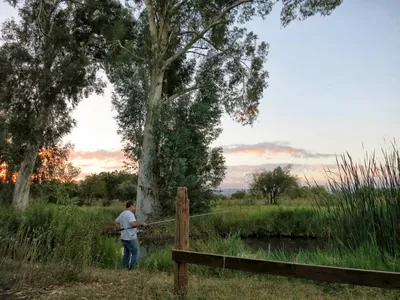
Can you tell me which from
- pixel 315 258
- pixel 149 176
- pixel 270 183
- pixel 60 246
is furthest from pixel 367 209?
pixel 270 183

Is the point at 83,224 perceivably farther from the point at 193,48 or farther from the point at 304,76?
the point at 193,48

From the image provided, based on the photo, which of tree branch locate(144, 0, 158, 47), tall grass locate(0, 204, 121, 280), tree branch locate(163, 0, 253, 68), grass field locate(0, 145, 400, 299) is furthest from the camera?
tree branch locate(144, 0, 158, 47)

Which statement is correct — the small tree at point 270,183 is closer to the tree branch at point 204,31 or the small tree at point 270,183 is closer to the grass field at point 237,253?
the tree branch at point 204,31

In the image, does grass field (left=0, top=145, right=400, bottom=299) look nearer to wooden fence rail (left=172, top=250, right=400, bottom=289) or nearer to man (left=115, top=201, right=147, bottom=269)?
wooden fence rail (left=172, top=250, right=400, bottom=289)

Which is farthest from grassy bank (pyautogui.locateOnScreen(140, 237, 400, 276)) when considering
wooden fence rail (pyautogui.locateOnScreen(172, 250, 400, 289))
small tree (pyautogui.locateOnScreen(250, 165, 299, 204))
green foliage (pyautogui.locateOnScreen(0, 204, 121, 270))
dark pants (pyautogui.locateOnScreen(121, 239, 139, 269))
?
small tree (pyautogui.locateOnScreen(250, 165, 299, 204))

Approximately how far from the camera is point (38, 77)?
21.9 metres

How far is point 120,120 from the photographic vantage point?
22.9 metres

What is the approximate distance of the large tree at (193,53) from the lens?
21.5 metres

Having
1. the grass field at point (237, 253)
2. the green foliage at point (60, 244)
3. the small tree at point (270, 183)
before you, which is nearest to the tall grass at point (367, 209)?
the grass field at point (237, 253)

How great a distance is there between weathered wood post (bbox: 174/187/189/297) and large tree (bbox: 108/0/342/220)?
15.7 meters

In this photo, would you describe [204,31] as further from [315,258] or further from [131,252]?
[315,258]

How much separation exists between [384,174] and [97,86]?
2089 centimetres

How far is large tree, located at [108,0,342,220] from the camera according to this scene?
2150cm

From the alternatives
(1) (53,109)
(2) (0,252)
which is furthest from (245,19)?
(2) (0,252)
